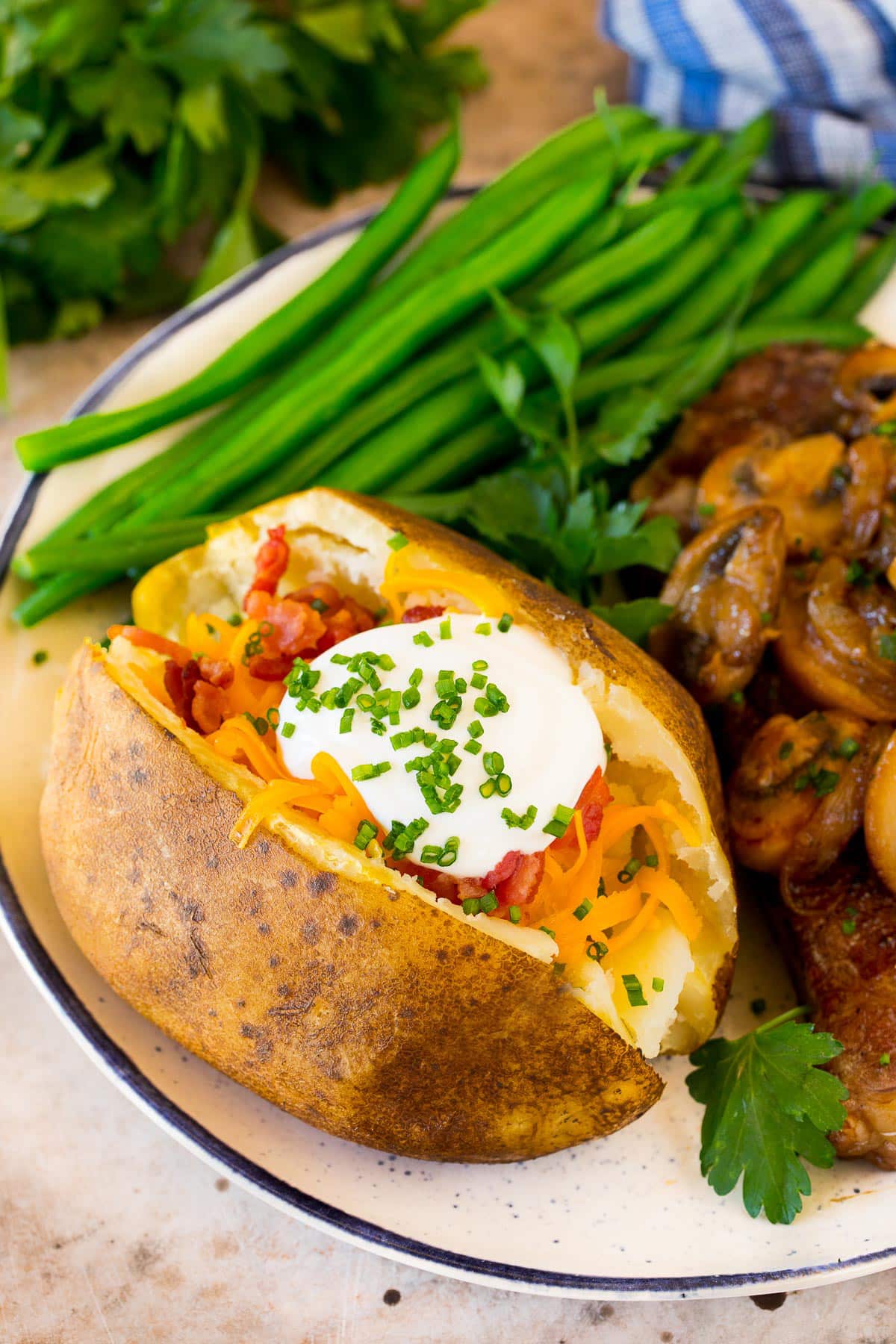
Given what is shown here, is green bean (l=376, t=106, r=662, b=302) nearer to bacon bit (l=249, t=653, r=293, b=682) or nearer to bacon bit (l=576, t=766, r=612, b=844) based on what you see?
bacon bit (l=249, t=653, r=293, b=682)

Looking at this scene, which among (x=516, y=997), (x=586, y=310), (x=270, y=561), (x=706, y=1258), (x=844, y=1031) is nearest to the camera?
(x=516, y=997)

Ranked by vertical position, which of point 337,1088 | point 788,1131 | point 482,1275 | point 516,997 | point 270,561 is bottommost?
point 482,1275

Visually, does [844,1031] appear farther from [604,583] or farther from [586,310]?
[586,310]

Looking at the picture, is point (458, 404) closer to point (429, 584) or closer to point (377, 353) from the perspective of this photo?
point (377, 353)

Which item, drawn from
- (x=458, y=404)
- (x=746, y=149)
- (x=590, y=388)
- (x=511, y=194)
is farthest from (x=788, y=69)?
(x=458, y=404)

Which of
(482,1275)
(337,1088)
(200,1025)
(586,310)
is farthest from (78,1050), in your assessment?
(586,310)

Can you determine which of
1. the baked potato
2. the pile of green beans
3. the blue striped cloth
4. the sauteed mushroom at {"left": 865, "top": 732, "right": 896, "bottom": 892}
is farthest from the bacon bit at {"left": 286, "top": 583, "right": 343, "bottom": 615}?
the blue striped cloth

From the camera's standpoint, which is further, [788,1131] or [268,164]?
[268,164]
